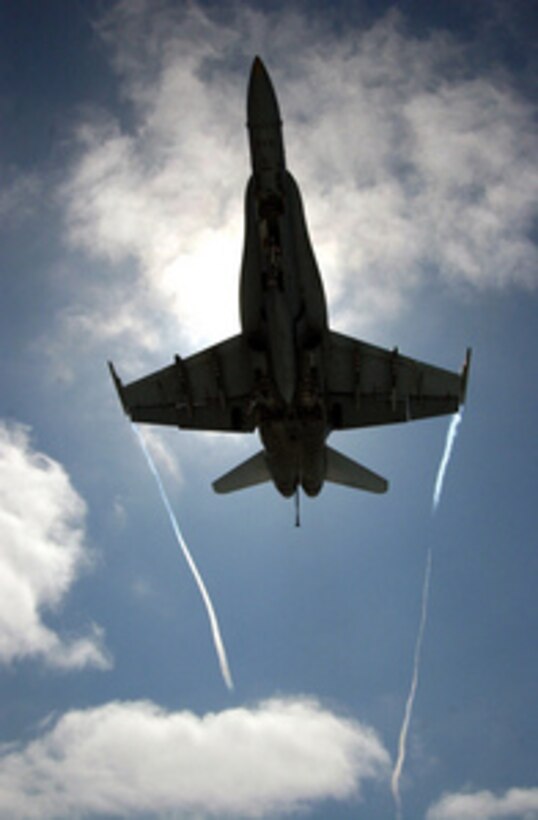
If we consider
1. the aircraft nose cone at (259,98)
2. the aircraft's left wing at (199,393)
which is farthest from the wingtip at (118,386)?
the aircraft nose cone at (259,98)

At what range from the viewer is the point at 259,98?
2703 centimetres

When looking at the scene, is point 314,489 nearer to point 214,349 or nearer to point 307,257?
point 214,349

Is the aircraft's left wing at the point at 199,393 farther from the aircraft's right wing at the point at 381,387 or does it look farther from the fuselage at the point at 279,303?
the aircraft's right wing at the point at 381,387

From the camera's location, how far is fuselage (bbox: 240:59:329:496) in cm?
2711

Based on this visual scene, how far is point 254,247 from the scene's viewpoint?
28.1 metres

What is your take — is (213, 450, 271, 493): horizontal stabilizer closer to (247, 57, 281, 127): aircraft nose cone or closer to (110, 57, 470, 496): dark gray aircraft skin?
(110, 57, 470, 496): dark gray aircraft skin

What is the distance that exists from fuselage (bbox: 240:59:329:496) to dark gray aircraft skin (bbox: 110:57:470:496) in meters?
0.04

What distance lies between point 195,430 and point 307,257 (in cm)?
976

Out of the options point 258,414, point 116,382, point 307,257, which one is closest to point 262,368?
point 258,414

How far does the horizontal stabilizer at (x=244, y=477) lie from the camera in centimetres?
3200

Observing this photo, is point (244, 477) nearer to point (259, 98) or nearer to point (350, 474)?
point (350, 474)

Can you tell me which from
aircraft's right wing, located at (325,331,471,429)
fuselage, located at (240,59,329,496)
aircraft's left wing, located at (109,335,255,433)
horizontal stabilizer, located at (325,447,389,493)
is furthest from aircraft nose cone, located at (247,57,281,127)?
horizontal stabilizer, located at (325,447,389,493)

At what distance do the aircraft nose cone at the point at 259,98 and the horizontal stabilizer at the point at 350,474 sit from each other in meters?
14.4

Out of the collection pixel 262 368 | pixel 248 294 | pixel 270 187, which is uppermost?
pixel 270 187
